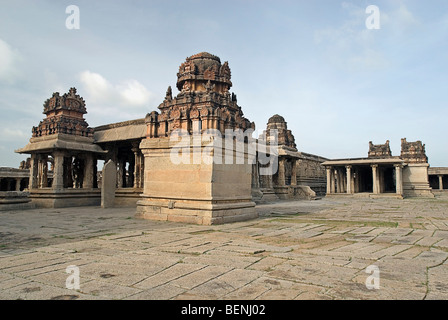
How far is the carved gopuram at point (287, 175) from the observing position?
Answer: 22142 millimetres

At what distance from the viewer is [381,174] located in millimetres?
34656

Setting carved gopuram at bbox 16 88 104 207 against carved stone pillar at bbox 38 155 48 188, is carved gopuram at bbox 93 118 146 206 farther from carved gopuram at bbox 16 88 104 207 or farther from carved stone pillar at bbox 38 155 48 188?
carved stone pillar at bbox 38 155 48 188

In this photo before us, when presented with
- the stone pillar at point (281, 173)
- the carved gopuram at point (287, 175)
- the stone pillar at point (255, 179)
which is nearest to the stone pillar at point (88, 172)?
the carved gopuram at point (287, 175)

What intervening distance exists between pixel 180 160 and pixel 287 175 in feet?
73.3

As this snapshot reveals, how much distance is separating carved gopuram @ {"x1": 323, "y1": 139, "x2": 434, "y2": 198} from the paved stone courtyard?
72.4ft

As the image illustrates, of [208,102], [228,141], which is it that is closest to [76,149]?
[208,102]

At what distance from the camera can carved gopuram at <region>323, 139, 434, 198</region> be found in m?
26.4

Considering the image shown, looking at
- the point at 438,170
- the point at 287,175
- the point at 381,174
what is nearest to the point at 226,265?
the point at 287,175

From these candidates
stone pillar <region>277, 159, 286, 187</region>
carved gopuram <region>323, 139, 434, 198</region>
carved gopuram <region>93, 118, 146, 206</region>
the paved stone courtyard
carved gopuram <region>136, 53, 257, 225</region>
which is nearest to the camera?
the paved stone courtyard

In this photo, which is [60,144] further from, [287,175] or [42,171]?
[287,175]

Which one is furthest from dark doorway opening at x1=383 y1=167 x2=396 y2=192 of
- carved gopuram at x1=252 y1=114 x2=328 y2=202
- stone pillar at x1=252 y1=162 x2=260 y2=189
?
stone pillar at x1=252 y1=162 x2=260 y2=189

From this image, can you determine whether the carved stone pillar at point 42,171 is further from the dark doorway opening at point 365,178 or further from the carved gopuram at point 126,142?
the dark doorway opening at point 365,178

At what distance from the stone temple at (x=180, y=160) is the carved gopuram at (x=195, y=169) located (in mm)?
30

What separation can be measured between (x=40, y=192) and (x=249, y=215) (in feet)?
45.4
